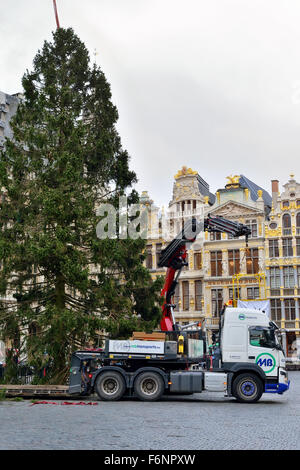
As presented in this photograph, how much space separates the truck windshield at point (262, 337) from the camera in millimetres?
21188

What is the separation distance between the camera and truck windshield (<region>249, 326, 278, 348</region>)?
21188mm

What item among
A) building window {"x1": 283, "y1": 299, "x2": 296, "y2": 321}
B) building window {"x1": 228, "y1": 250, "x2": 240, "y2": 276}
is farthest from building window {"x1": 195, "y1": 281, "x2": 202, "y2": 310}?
building window {"x1": 283, "y1": 299, "x2": 296, "y2": 321}

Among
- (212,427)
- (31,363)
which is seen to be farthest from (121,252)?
(212,427)

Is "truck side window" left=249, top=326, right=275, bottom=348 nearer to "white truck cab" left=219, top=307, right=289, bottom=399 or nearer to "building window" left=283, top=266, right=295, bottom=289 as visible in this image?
"white truck cab" left=219, top=307, right=289, bottom=399

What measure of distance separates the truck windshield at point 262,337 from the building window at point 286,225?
113ft

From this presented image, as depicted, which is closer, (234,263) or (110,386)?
(110,386)

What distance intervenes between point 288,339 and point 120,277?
1172 inches

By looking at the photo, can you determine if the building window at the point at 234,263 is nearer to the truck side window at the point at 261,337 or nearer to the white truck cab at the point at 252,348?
the white truck cab at the point at 252,348

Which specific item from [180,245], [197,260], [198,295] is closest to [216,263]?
[197,260]

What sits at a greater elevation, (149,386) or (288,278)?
(288,278)

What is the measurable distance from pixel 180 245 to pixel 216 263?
109ft

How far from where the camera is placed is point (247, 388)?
817 inches

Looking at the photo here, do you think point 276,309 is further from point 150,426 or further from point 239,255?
point 150,426

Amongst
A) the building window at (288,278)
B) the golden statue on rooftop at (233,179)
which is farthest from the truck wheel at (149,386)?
the golden statue on rooftop at (233,179)
